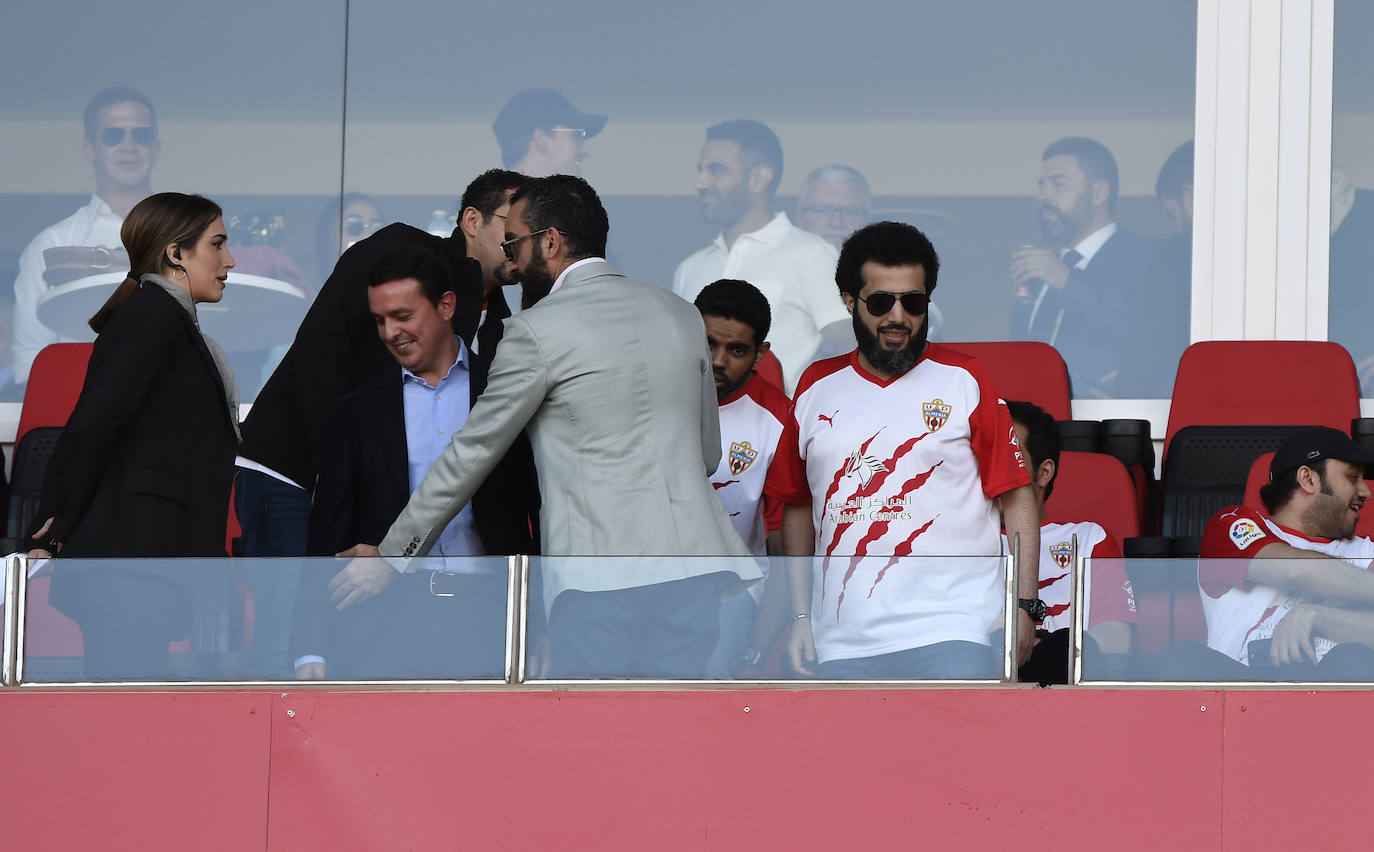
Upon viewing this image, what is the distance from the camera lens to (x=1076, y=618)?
2.93m

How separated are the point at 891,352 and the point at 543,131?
3182 millimetres

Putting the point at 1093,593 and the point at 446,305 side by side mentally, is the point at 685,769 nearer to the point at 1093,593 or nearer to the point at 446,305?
the point at 1093,593

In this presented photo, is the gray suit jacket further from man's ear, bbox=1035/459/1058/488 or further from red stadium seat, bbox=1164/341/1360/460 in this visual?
red stadium seat, bbox=1164/341/1360/460

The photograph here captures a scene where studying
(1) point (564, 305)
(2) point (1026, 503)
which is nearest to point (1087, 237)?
(2) point (1026, 503)

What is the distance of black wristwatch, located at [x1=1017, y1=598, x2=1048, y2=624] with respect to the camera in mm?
2975

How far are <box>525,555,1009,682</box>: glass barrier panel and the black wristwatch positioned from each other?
0.06m

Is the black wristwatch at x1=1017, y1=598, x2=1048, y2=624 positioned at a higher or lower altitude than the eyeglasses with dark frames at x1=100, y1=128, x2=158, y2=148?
lower

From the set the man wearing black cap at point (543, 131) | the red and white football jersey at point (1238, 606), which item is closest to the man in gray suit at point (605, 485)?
the red and white football jersey at point (1238, 606)

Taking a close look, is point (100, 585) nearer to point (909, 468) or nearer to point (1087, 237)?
point (909, 468)

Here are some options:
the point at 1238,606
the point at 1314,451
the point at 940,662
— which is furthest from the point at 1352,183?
the point at 940,662

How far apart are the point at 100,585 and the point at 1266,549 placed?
2.12 metres

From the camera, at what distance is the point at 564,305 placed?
2.94 metres

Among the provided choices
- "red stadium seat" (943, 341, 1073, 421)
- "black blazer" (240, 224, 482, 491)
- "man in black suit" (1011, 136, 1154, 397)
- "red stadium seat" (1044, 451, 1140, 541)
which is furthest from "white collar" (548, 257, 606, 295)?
"man in black suit" (1011, 136, 1154, 397)

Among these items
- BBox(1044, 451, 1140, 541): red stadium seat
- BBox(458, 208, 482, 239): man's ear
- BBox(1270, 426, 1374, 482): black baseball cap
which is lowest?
BBox(1044, 451, 1140, 541): red stadium seat
